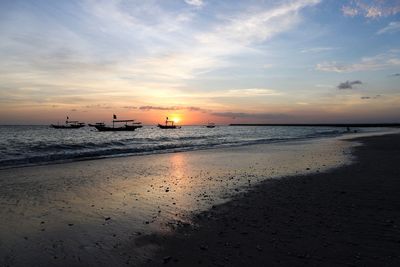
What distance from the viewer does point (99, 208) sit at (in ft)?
35.0

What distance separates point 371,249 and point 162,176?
1217 centimetres

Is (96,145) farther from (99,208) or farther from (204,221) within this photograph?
(204,221)

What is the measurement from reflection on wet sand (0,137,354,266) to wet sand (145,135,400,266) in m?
0.82

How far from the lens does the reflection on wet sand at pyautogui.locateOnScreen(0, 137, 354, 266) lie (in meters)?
7.00

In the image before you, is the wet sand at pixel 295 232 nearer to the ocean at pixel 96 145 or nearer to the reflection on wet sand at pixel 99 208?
the reflection on wet sand at pixel 99 208

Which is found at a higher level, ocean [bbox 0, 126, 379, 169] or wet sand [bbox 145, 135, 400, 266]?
wet sand [bbox 145, 135, 400, 266]

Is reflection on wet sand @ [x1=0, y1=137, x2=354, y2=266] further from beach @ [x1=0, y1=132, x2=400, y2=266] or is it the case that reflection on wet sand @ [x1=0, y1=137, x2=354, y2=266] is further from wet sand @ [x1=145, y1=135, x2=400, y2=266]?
wet sand @ [x1=145, y1=135, x2=400, y2=266]

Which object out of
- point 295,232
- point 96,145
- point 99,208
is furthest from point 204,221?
point 96,145

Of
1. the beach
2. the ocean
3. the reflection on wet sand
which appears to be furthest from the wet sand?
the ocean

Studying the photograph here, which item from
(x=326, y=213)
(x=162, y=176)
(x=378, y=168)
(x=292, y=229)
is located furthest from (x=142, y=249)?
(x=378, y=168)

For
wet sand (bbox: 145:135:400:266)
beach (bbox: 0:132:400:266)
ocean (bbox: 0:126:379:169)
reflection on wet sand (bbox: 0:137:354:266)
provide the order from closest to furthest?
wet sand (bbox: 145:135:400:266) → beach (bbox: 0:132:400:266) → reflection on wet sand (bbox: 0:137:354:266) → ocean (bbox: 0:126:379:169)

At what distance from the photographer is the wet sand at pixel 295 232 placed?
6367mm

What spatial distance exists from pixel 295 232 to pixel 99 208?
636cm

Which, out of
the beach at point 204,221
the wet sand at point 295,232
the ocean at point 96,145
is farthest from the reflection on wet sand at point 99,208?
the ocean at point 96,145
